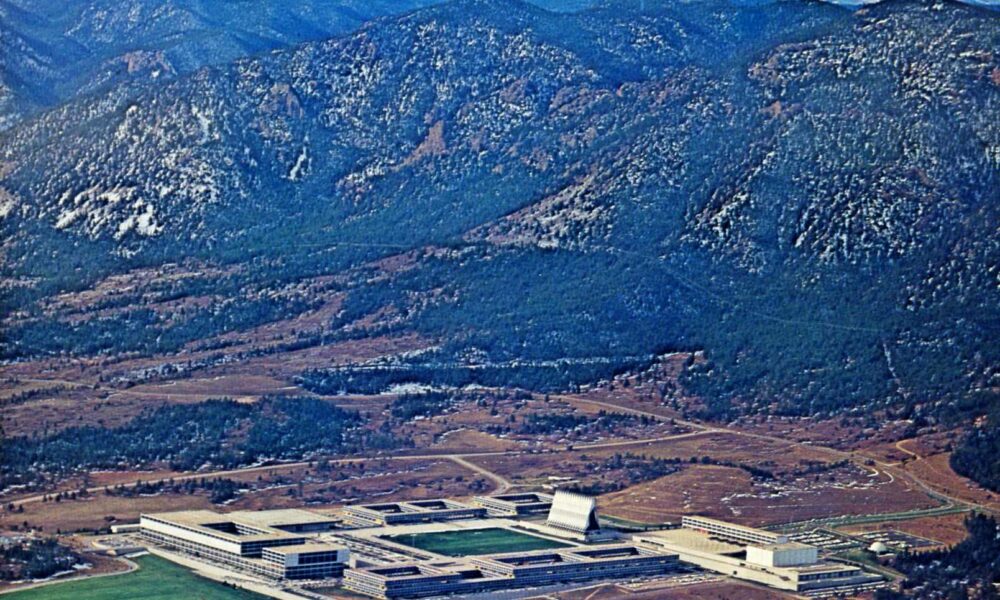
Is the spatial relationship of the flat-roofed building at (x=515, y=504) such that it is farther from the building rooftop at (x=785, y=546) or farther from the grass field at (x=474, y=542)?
the building rooftop at (x=785, y=546)

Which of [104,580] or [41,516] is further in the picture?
[41,516]

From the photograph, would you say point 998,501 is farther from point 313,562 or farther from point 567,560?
point 313,562

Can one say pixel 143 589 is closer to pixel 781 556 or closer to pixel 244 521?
pixel 244 521

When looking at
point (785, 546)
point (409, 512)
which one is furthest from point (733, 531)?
point (409, 512)

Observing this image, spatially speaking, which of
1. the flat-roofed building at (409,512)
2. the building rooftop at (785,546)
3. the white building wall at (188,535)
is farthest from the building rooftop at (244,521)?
the building rooftop at (785,546)

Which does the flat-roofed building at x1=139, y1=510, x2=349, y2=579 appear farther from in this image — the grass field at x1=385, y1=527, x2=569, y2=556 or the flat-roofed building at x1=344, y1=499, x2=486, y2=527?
the grass field at x1=385, y1=527, x2=569, y2=556

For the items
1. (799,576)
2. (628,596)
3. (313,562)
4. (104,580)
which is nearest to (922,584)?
(799,576)

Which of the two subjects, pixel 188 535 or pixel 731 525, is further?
pixel 731 525
